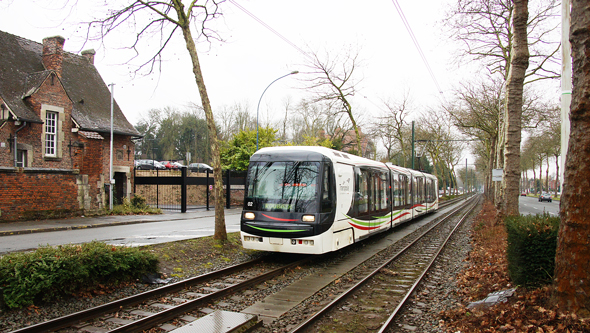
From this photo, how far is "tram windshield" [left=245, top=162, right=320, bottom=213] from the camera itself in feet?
31.8

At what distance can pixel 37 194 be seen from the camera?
1692 centimetres

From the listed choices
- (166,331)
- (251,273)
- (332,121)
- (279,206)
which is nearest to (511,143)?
(279,206)

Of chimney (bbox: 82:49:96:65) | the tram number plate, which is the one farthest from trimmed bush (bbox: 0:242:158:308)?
chimney (bbox: 82:49:96:65)

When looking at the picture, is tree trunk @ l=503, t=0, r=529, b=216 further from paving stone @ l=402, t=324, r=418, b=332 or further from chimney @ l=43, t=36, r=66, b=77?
chimney @ l=43, t=36, r=66, b=77

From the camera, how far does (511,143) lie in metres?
13.7

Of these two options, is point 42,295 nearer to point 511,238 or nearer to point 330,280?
point 330,280

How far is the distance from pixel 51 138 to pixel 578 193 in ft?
80.3

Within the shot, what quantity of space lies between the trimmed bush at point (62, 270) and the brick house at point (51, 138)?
37.8 feet

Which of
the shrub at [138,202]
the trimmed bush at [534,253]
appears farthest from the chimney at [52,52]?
the trimmed bush at [534,253]

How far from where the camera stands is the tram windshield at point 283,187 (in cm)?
968

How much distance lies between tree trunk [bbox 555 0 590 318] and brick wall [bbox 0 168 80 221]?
18172 millimetres

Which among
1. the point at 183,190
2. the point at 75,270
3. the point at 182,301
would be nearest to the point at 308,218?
the point at 182,301

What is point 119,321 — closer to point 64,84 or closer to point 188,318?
point 188,318

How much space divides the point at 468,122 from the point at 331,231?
27317mm
